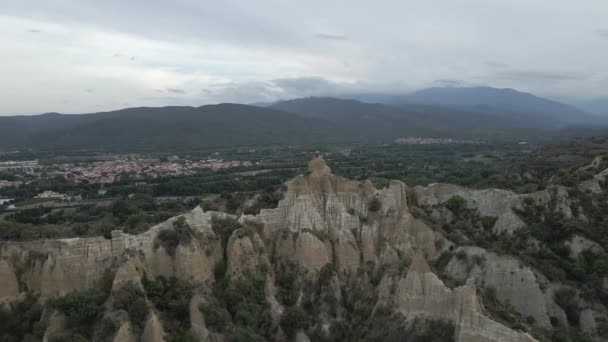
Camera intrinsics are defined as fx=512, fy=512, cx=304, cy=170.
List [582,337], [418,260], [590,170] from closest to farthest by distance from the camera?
1. [418,260]
2. [582,337]
3. [590,170]

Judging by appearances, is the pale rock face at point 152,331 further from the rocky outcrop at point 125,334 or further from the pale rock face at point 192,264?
A: the pale rock face at point 192,264

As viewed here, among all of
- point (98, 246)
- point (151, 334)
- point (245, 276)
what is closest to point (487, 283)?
point (245, 276)

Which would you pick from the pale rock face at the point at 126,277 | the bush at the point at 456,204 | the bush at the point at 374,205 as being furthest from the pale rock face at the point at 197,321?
the bush at the point at 456,204

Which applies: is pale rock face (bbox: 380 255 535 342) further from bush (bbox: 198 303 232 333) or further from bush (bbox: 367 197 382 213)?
bush (bbox: 198 303 232 333)

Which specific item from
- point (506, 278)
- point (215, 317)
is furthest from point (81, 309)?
point (506, 278)

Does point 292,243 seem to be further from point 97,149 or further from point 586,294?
point 97,149

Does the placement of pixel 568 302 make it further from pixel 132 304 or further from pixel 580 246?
pixel 132 304
